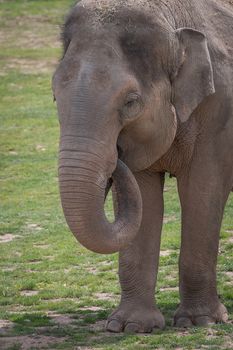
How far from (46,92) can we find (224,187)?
1668 centimetres

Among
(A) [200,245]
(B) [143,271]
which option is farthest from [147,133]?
(B) [143,271]

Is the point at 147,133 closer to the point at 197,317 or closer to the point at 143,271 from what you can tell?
the point at 143,271

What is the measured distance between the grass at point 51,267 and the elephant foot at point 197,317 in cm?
11

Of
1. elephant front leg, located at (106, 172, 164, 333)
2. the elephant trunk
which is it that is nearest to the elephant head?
the elephant trunk

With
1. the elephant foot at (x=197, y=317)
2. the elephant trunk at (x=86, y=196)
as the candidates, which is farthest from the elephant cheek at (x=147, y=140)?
the elephant foot at (x=197, y=317)

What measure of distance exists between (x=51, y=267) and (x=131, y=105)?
185 inches

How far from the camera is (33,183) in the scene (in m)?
20.1

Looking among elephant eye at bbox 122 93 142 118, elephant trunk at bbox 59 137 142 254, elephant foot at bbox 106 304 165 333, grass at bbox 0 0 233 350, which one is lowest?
grass at bbox 0 0 233 350

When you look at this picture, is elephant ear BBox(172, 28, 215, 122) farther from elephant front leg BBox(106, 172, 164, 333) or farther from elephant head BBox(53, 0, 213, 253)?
elephant front leg BBox(106, 172, 164, 333)

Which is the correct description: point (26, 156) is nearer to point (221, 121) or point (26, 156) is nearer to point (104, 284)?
point (104, 284)

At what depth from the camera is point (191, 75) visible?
430 inches

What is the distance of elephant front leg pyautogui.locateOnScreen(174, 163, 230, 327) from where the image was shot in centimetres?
1143

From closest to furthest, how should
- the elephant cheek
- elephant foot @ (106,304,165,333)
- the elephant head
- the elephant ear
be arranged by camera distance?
1. the elephant head
2. the elephant cheek
3. the elephant ear
4. elephant foot @ (106,304,165,333)

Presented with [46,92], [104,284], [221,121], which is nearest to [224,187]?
[221,121]
